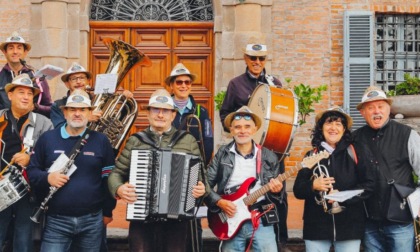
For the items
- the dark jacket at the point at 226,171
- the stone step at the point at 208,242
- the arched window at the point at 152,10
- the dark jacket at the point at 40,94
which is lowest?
the stone step at the point at 208,242

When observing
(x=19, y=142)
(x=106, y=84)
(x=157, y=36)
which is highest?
(x=157, y=36)

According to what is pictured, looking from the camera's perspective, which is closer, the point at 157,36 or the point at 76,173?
the point at 76,173

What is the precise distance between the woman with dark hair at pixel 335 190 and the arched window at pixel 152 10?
242 inches

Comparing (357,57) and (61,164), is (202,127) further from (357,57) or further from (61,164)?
(357,57)

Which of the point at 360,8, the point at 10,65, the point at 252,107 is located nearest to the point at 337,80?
the point at 360,8

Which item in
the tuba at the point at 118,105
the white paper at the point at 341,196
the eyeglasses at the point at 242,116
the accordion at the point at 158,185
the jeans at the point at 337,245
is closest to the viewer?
the accordion at the point at 158,185

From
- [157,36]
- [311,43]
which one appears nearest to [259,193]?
[311,43]

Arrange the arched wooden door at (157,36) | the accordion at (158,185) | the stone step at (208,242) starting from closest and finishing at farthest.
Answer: the accordion at (158,185), the stone step at (208,242), the arched wooden door at (157,36)

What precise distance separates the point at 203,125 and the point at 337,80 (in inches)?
212

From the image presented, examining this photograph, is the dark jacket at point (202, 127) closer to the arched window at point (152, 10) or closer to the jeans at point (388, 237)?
the jeans at point (388, 237)

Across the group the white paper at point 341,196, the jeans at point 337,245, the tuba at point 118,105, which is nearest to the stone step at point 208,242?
the tuba at point 118,105

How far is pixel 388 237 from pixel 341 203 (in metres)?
0.57

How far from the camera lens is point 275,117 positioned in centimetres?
764

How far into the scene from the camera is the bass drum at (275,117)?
7605mm
